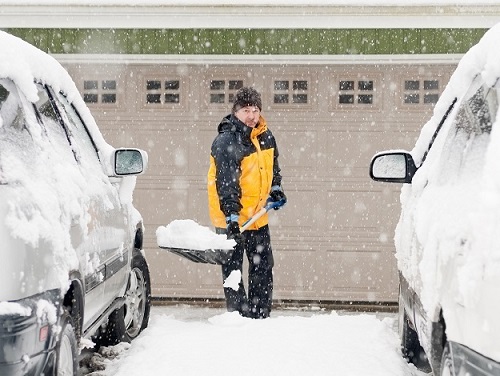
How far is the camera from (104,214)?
4.05 metres

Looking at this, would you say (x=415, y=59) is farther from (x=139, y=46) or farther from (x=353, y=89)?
(x=139, y=46)

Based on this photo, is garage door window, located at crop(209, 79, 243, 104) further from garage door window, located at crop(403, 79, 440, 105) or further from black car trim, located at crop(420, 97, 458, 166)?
black car trim, located at crop(420, 97, 458, 166)

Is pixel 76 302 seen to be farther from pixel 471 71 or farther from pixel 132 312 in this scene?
pixel 132 312

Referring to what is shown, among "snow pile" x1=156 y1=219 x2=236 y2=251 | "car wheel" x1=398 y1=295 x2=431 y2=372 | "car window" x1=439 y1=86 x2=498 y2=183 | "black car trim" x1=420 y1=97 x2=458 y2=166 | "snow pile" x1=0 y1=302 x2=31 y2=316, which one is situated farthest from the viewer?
"snow pile" x1=156 y1=219 x2=236 y2=251

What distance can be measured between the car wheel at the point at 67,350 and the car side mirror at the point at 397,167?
1.90 m

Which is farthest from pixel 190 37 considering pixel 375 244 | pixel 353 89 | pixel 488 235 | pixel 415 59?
pixel 488 235

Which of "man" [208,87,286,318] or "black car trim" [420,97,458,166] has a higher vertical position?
"black car trim" [420,97,458,166]

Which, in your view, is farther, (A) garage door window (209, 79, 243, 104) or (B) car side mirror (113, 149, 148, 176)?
(A) garage door window (209, 79, 243, 104)

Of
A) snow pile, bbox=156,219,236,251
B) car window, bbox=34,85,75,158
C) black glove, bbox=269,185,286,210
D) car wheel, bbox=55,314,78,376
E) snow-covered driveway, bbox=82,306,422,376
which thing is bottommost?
snow-covered driveway, bbox=82,306,422,376

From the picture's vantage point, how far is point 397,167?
4.11 m

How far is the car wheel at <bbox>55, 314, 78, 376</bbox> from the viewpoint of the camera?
9.71ft

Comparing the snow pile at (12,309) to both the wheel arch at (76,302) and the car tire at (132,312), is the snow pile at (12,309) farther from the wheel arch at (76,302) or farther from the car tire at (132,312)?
the car tire at (132,312)

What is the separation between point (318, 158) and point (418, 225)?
5390mm

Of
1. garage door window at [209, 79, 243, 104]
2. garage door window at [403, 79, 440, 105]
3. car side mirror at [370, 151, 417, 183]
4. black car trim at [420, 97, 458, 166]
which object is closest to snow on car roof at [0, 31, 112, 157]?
car side mirror at [370, 151, 417, 183]
